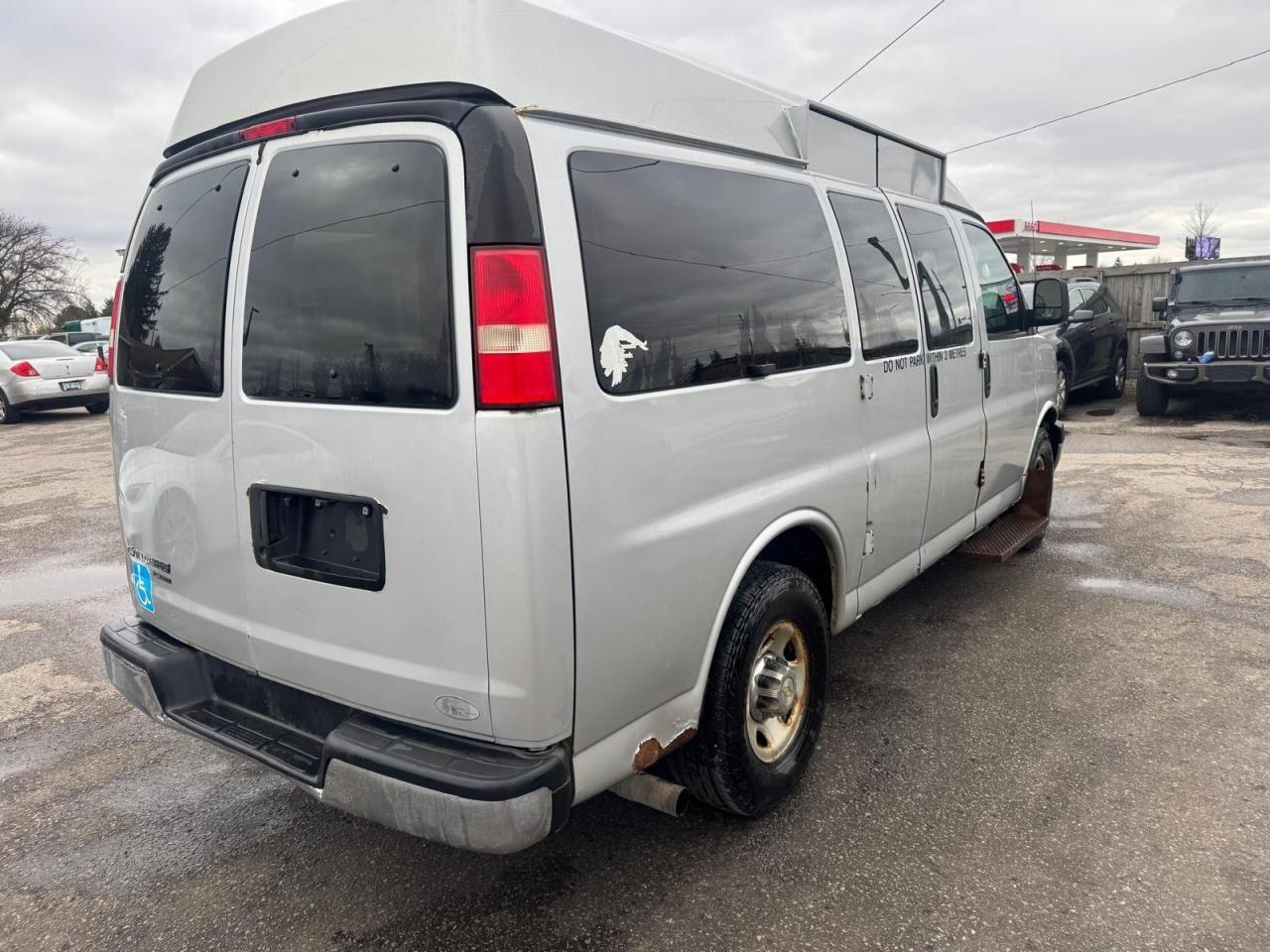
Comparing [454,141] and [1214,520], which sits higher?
[454,141]

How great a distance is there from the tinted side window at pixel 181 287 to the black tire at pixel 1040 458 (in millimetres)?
4740

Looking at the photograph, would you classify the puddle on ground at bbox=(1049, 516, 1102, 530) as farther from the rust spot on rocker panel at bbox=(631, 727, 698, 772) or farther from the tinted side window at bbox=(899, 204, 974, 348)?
the rust spot on rocker panel at bbox=(631, 727, 698, 772)

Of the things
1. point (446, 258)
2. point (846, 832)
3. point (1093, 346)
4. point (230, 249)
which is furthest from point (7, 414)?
point (1093, 346)

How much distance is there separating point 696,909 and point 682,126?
2.34 meters

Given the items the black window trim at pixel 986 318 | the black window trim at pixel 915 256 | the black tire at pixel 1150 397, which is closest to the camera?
the black window trim at pixel 915 256

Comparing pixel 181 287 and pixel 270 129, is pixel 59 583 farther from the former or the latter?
pixel 270 129

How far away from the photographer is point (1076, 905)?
2572mm

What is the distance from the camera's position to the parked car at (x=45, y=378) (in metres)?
15.2

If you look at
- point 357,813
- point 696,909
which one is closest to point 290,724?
point 357,813

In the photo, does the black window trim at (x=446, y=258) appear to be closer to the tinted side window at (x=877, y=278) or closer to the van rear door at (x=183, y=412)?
the van rear door at (x=183, y=412)

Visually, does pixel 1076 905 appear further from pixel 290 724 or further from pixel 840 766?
pixel 290 724

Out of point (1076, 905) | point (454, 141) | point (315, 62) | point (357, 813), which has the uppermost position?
point (315, 62)

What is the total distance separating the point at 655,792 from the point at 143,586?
1881 mm

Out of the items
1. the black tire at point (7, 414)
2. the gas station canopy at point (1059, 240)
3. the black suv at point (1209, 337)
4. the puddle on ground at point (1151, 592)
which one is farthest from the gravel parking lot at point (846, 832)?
the gas station canopy at point (1059, 240)
